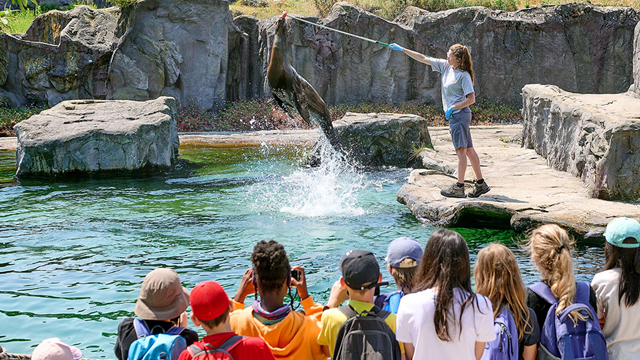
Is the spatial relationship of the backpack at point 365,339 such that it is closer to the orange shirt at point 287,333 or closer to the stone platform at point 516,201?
the orange shirt at point 287,333

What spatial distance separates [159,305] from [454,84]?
17.5ft

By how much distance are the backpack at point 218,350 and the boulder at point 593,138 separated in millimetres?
5864

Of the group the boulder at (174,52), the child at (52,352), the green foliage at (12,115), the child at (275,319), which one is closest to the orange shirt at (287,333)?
the child at (275,319)

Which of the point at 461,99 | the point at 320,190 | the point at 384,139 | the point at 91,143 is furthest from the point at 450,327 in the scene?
the point at 91,143

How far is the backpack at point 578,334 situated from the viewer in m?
2.59

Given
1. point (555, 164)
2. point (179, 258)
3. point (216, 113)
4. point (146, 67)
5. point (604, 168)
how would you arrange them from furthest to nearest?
point (216, 113)
point (146, 67)
point (555, 164)
point (604, 168)
point (179, 258)

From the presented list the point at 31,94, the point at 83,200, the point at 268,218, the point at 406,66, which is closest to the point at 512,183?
the point at 268,218

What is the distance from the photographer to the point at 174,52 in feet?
65.3

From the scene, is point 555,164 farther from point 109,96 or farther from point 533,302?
point 109,96

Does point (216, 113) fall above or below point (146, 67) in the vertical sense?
below

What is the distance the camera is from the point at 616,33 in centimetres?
2020

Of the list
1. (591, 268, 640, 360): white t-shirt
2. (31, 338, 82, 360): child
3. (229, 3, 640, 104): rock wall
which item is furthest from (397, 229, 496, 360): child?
(229, 3, 640, 104): rock wall

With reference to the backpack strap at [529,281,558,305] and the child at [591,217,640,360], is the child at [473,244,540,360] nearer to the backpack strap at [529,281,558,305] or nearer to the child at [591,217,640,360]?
the backpack strap at [529,281,558,305]

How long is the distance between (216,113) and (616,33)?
14.6 meters
